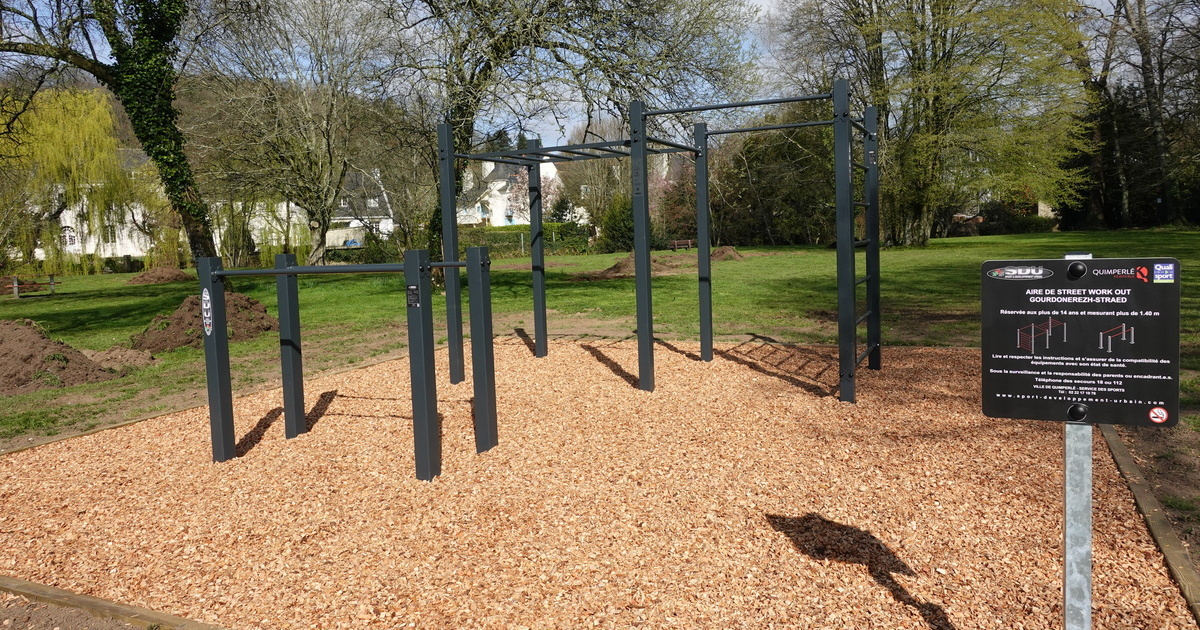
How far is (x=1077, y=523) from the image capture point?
2.41 meters

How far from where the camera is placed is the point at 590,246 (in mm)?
37094

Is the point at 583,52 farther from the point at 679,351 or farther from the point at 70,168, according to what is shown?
the point at 70,168

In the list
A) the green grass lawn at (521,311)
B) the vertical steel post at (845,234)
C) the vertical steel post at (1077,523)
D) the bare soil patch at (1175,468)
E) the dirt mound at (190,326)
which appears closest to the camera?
the vertical steel post at (1077,523)

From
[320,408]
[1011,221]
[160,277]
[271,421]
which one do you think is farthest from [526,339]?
[1011,221]

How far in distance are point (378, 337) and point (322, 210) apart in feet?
37.4

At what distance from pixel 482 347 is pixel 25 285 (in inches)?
924

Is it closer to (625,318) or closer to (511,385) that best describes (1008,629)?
(511,385)

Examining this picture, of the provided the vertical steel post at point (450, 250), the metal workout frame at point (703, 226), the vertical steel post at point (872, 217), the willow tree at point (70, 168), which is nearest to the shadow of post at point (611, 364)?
the metal workout frame at point (703, 226)

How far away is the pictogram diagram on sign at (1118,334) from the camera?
91.0 inches

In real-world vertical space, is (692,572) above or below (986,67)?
below

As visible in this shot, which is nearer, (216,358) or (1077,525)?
(1077,525)

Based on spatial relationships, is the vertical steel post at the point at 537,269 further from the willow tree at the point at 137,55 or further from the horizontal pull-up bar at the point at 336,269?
the willow tree at the point at 137,55

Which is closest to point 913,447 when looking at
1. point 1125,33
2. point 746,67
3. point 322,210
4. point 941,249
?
point 746,67

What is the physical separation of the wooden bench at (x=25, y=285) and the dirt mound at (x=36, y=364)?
558 inches
